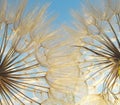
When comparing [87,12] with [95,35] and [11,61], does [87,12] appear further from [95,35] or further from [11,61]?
[11,61]

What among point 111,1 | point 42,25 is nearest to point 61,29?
point 42,25

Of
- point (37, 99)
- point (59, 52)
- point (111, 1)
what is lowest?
point (37, 99)

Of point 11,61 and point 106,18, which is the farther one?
point 106,18
